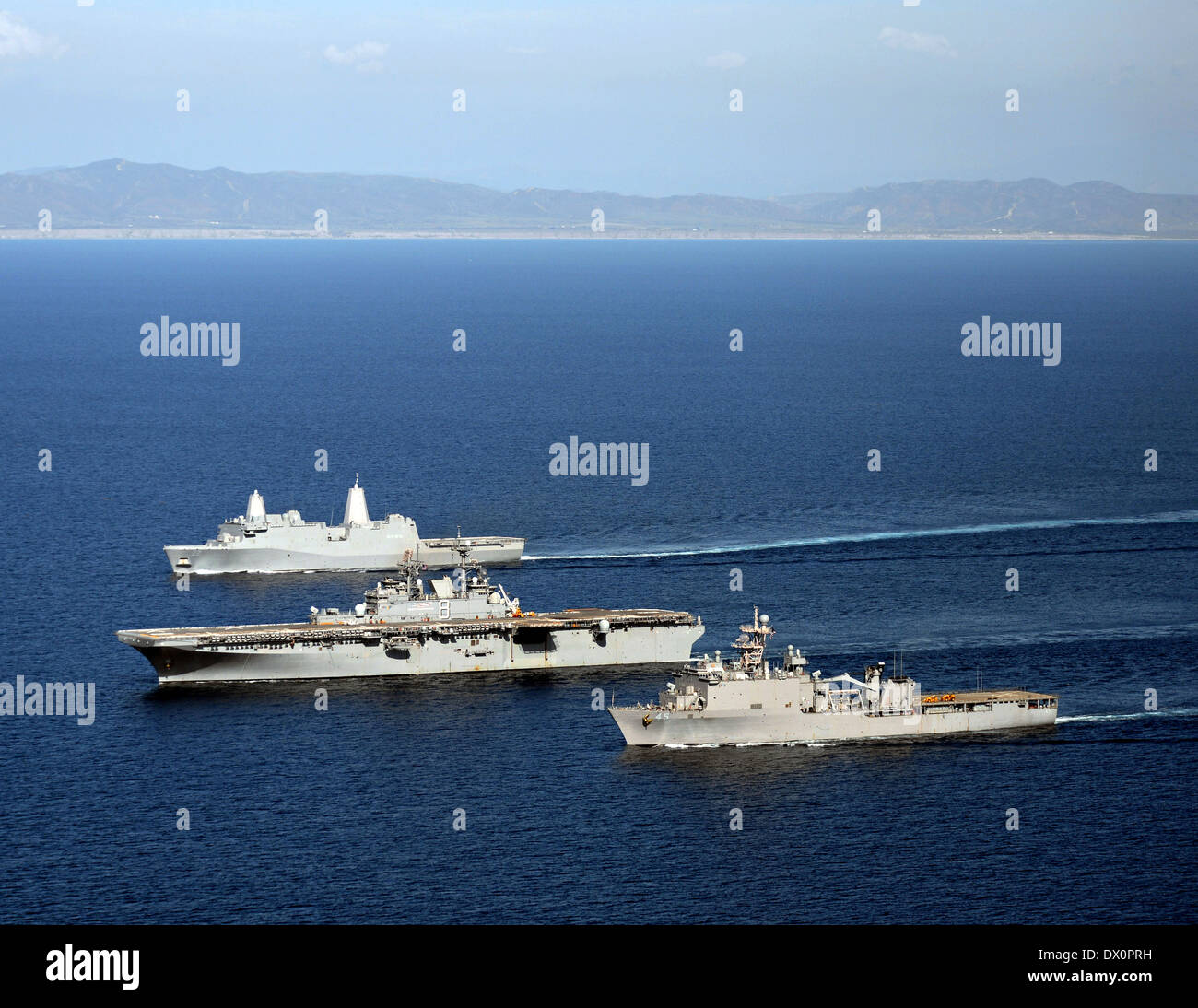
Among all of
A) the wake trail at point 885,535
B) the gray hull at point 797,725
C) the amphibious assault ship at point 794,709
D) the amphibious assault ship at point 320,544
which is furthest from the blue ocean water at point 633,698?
the amphibious assault ship at point 320,544

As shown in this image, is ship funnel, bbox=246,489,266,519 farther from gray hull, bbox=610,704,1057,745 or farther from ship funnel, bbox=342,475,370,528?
gray hull, bbox=610,704,1057,745

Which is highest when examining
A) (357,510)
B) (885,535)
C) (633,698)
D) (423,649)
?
(357,510)

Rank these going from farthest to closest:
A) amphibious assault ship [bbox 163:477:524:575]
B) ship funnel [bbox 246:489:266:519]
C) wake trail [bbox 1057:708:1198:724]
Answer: ship funnel [bbox 246:489:266:519], amphibious assault ship [bbox 163:477:524:575], wake trail [bbox 1057:708:1198:724]

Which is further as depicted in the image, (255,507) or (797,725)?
(255,507)

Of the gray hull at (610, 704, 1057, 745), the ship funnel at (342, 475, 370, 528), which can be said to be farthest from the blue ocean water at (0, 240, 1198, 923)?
the ship funnel at (342, 475, 370, 528)

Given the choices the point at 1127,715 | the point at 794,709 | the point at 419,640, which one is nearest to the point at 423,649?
the point at 419,640

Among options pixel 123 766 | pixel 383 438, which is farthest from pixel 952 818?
pixel 383 438

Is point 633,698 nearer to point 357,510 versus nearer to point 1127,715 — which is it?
point 1127,715
